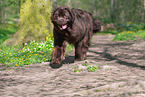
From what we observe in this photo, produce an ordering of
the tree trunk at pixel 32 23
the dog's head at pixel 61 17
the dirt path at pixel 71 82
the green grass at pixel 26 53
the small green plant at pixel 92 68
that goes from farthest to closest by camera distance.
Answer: the tree trunk at pixel 32 23
the green grass at pixel 26 53
the small green plant at pixel 92 68
the dog's head at pixel 61 17
the dirt path at pixel 71 82

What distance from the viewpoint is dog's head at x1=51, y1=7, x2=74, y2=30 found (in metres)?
4.46

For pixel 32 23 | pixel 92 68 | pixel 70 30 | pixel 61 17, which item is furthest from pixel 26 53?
pixel 92 68

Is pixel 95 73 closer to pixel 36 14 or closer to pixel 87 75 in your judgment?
pixel 87 75

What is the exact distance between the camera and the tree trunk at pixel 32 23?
7.55 m

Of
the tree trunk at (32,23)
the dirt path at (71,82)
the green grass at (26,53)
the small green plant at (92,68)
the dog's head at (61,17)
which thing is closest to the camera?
the dirt path at (71,82)

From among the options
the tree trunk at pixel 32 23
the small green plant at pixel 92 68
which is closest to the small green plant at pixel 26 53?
the tree trunk at pixel 32 23

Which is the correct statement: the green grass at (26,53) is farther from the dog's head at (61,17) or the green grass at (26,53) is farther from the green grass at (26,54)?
the dog's head at (61,17)

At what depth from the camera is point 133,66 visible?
5.16 metres

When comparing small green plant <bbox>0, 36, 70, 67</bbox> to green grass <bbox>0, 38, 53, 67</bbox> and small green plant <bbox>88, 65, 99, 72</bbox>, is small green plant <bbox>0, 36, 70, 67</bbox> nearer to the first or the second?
green grass <bbox>0, 38, 53, 67</bbox>

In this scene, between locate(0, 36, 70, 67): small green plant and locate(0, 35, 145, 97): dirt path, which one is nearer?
locate(0, 35, 145, 97): dirt path

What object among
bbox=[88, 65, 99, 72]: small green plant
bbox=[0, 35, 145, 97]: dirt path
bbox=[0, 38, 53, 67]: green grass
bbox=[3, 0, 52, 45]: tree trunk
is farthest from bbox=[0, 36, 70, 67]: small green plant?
bbox=[88, 65, 99, 72]: small green plant

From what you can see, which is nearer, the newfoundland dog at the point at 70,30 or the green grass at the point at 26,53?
the newfoundland dog at the point at 70,30

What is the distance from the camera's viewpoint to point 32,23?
7.58m

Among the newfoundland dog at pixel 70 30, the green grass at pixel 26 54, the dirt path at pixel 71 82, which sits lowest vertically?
the dirt path at pixel 71 82
